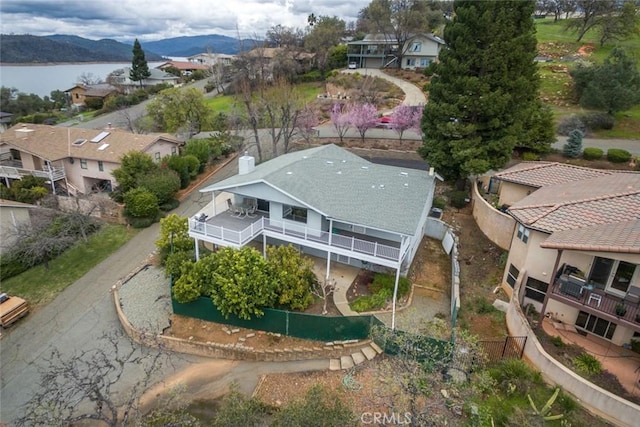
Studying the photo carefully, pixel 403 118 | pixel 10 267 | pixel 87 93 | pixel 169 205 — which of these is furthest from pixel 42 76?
pixel 403 118

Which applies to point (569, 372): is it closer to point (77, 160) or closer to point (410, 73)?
point (77, 160)

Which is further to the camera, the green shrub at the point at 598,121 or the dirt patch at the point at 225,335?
the green shrub at the point at 598,121

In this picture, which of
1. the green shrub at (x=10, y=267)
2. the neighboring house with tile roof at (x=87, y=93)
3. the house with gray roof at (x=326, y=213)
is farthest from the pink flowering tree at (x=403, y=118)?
the neighboring house with tile roof at (x=87, y=93)

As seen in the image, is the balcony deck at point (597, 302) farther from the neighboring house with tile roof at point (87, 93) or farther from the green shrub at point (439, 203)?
the neighboring house with tile roof at point (87, 93)

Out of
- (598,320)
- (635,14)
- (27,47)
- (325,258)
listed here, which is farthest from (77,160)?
(27,47)

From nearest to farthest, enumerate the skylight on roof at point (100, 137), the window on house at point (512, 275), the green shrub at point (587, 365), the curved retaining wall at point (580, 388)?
the curved retaining wall at point (580, 388) → the green shrub at point (587, 365) → the window on house at point (512, 275) → the skylight on roof at point (100, 137)

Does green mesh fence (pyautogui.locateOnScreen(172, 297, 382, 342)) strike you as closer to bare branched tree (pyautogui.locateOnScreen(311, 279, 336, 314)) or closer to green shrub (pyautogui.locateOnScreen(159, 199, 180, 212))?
bare branched tree (pyautogui.locateOnScreen(311, 279, 336, 314))

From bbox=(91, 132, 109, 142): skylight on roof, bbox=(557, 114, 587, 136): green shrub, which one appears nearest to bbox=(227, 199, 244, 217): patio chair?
bbox=(91, 132, 109, 142): skylight on roof

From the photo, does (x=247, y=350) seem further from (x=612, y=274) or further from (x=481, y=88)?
(x=481, y=88)
